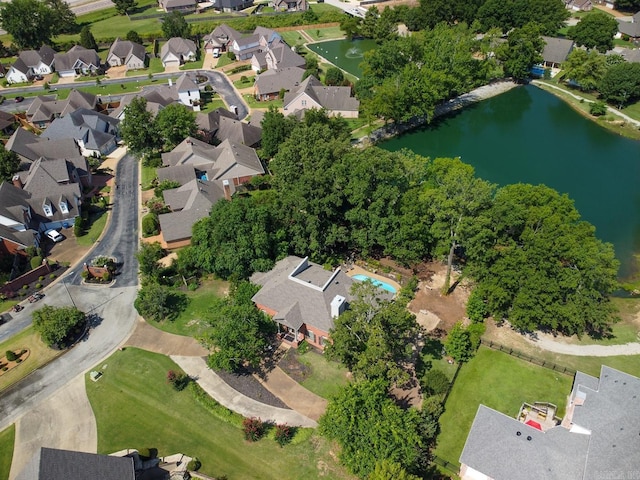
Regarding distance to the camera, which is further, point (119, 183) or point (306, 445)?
point (119, 183)

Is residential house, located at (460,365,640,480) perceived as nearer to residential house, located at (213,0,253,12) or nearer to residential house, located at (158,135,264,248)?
residential house, located at (158,135,264,248)

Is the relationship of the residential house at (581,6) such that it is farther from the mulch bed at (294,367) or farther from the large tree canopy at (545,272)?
the mulch bed at (294,367)

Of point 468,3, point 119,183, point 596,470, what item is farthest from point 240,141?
point 468,3

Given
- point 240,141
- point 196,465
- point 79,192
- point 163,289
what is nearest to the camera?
point 196,465

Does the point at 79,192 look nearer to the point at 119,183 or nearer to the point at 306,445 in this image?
the point at 119,183

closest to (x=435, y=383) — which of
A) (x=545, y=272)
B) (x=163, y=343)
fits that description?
(x=545, y=272)

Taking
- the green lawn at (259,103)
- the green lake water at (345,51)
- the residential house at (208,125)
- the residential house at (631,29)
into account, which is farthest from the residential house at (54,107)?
the residential house at (631,29)
